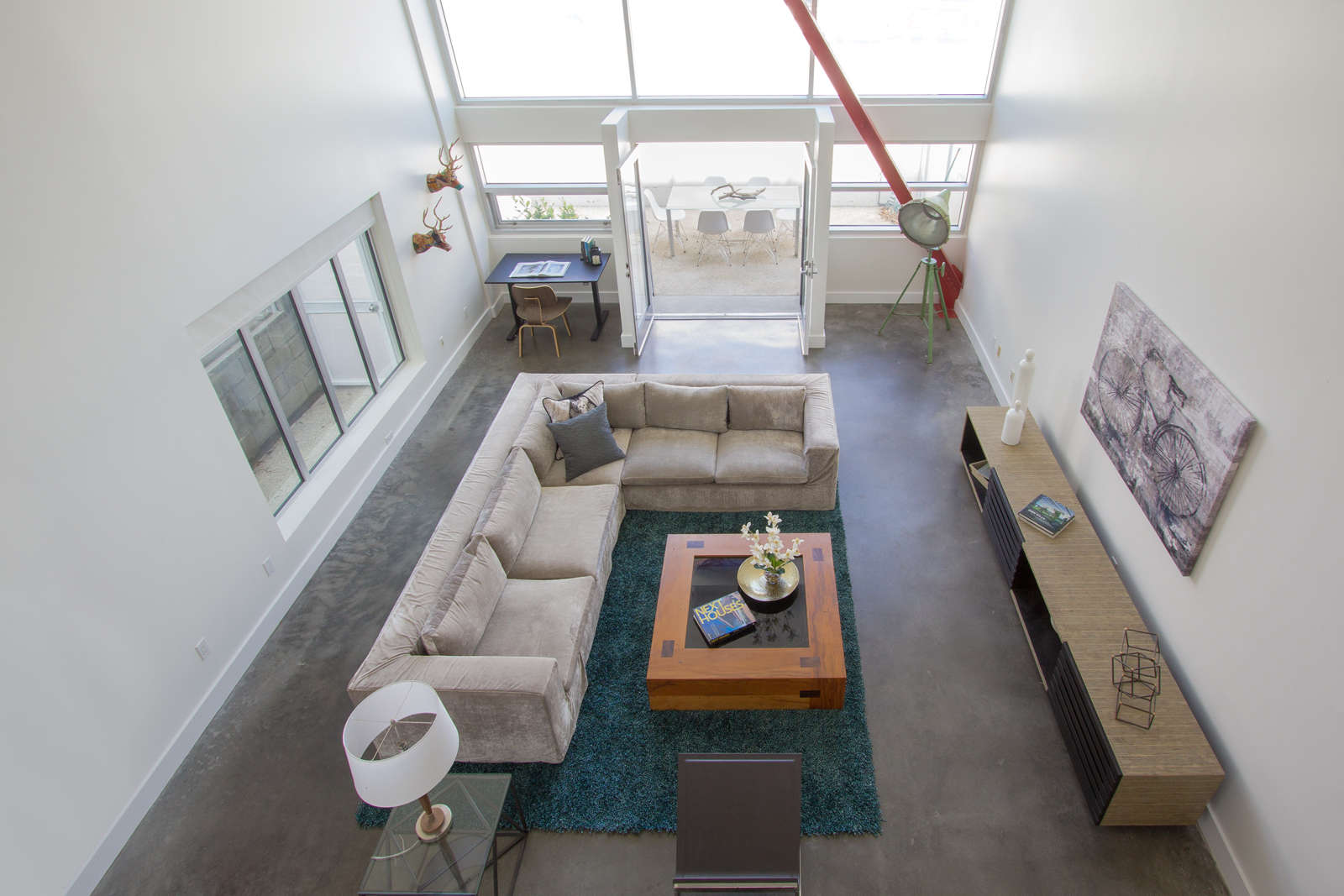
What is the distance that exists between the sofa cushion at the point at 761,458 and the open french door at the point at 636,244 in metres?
2.67

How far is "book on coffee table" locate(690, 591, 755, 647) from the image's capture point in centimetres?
448

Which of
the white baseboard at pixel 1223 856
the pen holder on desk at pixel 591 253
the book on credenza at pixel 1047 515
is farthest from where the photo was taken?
the pen holder on desk at pixel 591 253

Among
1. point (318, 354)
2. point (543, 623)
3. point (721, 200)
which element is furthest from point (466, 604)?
point (721, 200)

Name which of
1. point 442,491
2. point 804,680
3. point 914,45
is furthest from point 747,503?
point 914,45

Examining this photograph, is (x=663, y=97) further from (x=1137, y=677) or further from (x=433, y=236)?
(x=1137, y=677)

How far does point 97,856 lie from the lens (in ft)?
12.7

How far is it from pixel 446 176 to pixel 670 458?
13.8 ft

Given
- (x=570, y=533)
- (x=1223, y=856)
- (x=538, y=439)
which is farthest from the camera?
(x=538, y=439)

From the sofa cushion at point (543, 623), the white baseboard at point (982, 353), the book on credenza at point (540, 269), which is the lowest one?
the white baseboard at point (982, 353)

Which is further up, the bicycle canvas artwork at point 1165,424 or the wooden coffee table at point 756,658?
the bicycle canvas artwork at point 1165,424

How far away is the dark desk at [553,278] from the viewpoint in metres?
8.37

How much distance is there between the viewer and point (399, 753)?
309 centimetres

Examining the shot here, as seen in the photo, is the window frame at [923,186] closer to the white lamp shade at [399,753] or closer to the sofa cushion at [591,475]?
the sofa cushion at [591,475]

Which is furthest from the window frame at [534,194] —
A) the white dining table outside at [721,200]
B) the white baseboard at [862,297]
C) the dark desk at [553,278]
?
the white baseboard at [862,297]
